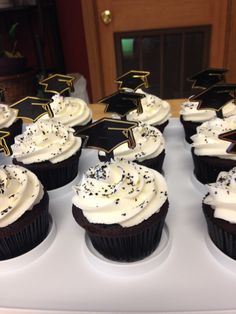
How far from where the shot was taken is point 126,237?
1.27 meters

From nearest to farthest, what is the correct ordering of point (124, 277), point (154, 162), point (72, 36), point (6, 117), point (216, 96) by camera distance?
1. point (124, 277)
2. point (216, 96)
3. point (154, 162)
4. point (6, 117)
5. point (72, 36)

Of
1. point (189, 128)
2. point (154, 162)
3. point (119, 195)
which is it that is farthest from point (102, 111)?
point (119, 195)

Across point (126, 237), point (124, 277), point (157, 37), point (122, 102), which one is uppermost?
point (122, 102)

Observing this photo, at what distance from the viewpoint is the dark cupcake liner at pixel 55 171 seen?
1.73 m

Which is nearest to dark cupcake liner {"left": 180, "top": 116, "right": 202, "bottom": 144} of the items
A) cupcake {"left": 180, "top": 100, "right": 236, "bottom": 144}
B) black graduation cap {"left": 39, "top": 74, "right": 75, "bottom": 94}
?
cupcake {"left": 180, "top": 100, "right": 236, "bottom": 144}

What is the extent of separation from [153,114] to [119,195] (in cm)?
93

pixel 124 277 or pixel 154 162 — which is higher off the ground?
pixel 154 162

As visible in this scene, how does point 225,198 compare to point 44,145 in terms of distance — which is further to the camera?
point 44,145

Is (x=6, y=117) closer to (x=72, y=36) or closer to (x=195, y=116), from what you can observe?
(x=195, y=116)

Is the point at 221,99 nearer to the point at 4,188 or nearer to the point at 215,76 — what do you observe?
the point at 215,76

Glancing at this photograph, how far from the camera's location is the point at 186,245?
1331 mm

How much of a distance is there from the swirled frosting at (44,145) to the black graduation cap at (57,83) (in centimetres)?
37

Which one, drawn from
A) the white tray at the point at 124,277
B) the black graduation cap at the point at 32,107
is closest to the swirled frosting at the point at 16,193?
the white tray at the point at 124,277

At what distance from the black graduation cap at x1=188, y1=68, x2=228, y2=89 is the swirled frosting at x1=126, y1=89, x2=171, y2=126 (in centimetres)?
29
